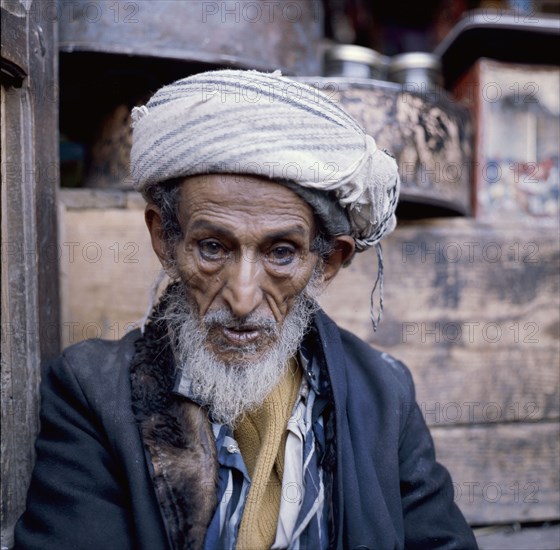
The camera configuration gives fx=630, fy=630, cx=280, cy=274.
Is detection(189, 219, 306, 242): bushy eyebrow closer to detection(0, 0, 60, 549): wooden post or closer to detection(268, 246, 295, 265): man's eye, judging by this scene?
detection(268, 246, 295, 265): man's eye

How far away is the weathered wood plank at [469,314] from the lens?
2.71 meters

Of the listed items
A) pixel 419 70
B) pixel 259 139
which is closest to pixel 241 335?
pixel 259 139

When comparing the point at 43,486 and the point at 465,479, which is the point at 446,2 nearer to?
the point at 465,479

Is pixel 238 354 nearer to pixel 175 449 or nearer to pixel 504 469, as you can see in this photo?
pixel 175 449

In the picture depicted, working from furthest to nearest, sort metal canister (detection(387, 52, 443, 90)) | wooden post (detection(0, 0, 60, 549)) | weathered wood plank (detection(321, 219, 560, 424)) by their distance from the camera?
1. metal canister (detection(387, 52, 443, 90))
2. weathered wood plank (detection(321, 219, 560, 424))
3. wooden post (detection(0, 0, 60, 549))

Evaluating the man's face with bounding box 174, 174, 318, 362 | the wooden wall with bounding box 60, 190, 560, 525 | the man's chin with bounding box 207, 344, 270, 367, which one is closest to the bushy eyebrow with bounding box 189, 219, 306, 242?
the man's face with bounding box 174, 174, 318, 362

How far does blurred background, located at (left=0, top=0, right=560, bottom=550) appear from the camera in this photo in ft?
8.17

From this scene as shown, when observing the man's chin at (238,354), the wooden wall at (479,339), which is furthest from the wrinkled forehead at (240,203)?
the wooden wall at (479,339)

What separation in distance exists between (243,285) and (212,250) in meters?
0.15

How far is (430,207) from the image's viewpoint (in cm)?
275

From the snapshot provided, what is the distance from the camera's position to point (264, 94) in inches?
67.4

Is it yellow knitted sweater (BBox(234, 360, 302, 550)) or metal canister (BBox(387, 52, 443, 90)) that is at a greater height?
metal canister (BBox(387, 52, 443, 90))

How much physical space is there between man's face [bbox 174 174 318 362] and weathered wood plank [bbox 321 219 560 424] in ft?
2.93

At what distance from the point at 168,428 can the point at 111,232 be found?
1.08 m
